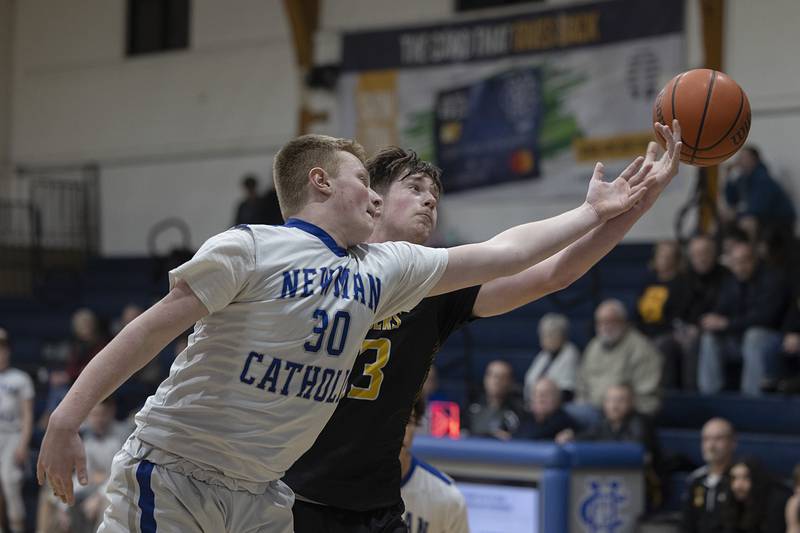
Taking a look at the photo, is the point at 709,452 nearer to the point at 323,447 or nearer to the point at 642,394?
the point at 642,394

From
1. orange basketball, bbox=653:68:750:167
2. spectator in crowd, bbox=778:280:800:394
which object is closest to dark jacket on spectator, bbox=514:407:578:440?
spectator in crowd, bbox=778:280:800:394

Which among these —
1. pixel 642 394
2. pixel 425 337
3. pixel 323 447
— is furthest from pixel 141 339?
pixel 642 394

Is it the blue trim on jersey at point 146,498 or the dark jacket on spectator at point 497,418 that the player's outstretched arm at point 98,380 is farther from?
the dark jacket on spectator at point 497,418

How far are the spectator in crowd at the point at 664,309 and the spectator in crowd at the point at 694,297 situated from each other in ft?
0.22

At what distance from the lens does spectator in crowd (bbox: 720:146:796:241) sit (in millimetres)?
11312

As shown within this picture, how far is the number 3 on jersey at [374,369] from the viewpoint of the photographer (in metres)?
3.73

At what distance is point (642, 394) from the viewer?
31.8ft

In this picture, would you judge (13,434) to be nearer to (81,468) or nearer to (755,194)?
(755,194)

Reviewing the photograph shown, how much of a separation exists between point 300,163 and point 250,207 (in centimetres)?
1141

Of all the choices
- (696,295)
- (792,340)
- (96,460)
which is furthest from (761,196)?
(96,460)

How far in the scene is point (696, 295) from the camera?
10.2 metres

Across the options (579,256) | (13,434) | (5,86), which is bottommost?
(13,434)

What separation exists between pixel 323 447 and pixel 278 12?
1296 centimetres

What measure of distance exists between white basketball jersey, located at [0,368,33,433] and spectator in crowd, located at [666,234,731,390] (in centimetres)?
617
